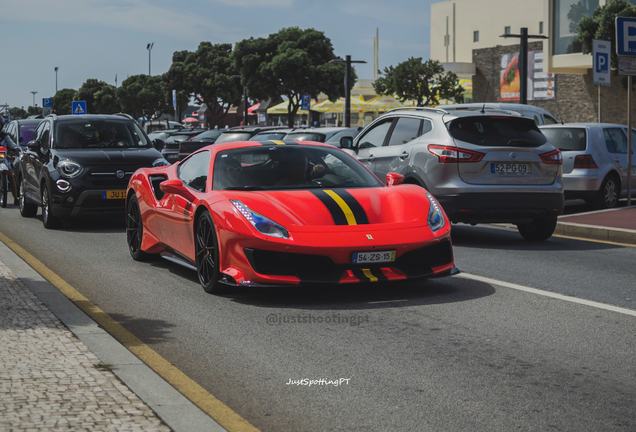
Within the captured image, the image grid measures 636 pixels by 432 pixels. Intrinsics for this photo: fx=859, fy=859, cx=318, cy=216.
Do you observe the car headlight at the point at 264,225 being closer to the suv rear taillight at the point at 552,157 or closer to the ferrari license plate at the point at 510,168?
the ferrari license plate at the point at 510,168

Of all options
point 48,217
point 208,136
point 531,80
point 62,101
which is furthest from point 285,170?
point 62,101

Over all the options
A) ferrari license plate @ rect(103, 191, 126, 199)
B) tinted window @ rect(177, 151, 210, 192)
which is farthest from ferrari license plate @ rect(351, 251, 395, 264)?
ferrari license plate @ rect(103, 191, 126, 199)

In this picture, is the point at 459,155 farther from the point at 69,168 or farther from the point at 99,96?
the point at 99,96

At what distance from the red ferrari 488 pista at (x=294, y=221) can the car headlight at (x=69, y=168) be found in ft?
15.3

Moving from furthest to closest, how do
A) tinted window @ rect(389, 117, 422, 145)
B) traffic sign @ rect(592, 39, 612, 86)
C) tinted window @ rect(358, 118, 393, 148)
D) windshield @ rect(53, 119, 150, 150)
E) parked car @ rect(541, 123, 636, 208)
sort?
traffic sign @ rect(592, 39, 612, 86), parked car @ rect(541, 123, 636, 208), windshield @ rect(53, 119, 150, 150), tinted window @ rect(358, 118, 393, 148), tinted window @ rect(389, 117, 422, 145)

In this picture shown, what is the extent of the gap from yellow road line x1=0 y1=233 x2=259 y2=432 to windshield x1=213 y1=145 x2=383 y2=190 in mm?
1525

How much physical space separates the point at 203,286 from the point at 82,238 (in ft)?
15.8

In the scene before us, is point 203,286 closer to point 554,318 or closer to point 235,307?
point 235,307

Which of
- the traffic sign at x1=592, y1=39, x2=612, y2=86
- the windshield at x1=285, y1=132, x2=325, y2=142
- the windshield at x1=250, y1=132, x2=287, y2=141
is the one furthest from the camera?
the windshield at x1=250, y1=132, x2=287, y2=141

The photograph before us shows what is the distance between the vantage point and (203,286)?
7.20 m

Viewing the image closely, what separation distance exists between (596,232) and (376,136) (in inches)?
128

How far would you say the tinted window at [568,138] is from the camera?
1516cm

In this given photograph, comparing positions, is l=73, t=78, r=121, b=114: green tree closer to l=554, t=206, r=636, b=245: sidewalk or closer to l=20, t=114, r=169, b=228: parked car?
l=20, t=114, r=169, b=228: parked car

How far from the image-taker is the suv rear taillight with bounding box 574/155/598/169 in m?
14.9
